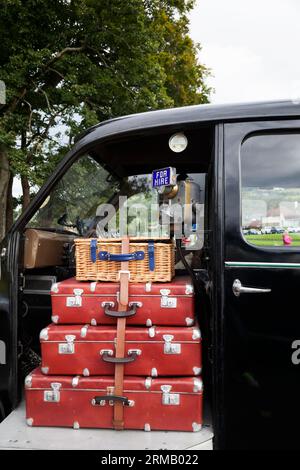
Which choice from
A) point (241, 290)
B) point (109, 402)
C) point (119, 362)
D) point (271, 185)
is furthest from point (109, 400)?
point (271, 185)

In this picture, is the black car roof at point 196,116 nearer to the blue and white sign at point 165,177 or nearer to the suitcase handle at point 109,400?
the blue and white sign at point 165,177

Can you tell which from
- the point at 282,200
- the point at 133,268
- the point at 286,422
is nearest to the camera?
the point at 286,422

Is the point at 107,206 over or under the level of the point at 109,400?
over

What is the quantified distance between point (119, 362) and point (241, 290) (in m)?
0.75

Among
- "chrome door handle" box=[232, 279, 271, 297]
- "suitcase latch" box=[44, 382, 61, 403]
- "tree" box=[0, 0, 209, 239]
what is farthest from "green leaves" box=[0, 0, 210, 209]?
"chrome door handle" box=[232, 279, 271, 297]

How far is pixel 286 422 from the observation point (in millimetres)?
2086

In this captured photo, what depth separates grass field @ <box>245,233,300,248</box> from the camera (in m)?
2.18

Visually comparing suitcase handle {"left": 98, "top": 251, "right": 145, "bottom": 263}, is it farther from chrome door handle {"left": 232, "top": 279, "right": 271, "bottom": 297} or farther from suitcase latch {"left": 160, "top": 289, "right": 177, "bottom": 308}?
chrome door handle {"left": 232, "top": 279, "right": 271, "bottom": 297}

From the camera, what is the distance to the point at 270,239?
221cm

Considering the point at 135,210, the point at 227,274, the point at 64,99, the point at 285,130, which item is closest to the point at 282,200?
the point at 285,130

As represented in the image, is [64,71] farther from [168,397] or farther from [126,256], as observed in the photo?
[168,397]

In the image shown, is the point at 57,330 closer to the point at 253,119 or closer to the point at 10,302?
the point at 10,302

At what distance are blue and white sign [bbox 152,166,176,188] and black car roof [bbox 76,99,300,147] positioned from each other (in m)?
0.31

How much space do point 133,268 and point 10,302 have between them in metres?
0.73
